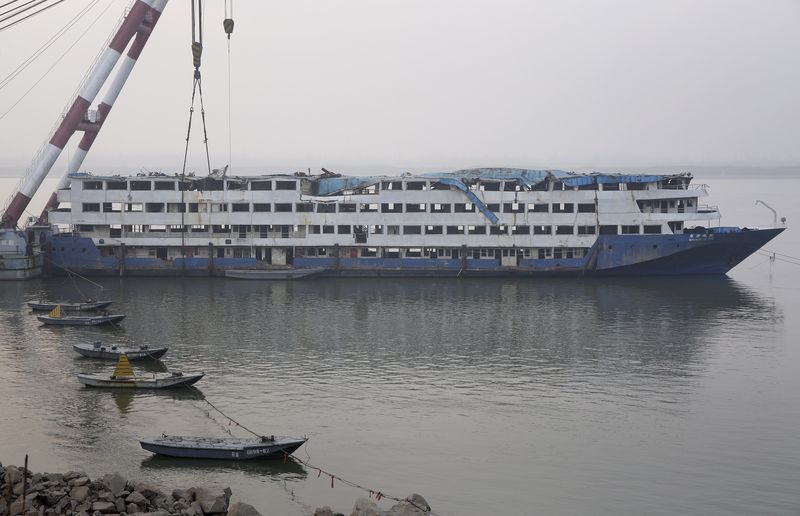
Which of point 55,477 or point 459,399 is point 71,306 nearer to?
point 459,399

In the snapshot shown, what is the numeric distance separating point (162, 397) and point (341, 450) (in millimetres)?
9980

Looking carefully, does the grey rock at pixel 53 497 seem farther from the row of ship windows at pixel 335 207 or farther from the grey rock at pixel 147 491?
the row of ship windows at pixel 335 207

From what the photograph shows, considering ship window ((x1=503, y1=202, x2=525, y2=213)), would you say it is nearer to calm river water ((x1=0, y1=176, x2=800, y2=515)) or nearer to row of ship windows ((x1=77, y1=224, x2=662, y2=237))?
row of ship windows ((x1=77, y1=224, x2=662, y2=237))

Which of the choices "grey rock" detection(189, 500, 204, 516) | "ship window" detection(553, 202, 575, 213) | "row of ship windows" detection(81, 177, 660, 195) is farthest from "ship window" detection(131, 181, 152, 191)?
"grey rock" detection(189, 500, 204, 516)

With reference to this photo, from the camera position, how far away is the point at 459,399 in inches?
1465

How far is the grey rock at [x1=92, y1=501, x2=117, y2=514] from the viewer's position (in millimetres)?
23828

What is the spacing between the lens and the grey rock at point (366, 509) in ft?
78.6

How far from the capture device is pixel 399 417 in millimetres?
34812

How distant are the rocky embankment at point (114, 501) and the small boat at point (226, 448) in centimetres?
412

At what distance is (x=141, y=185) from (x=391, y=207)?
21603 mm

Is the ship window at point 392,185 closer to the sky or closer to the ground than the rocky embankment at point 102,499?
closer to the sky

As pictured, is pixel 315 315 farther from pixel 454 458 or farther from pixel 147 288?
pixel 454 458

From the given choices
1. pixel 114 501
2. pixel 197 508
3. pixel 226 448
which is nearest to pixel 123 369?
pixel 226 448

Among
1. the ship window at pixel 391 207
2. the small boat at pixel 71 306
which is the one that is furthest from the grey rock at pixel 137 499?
the ship window at pixel 391 207
